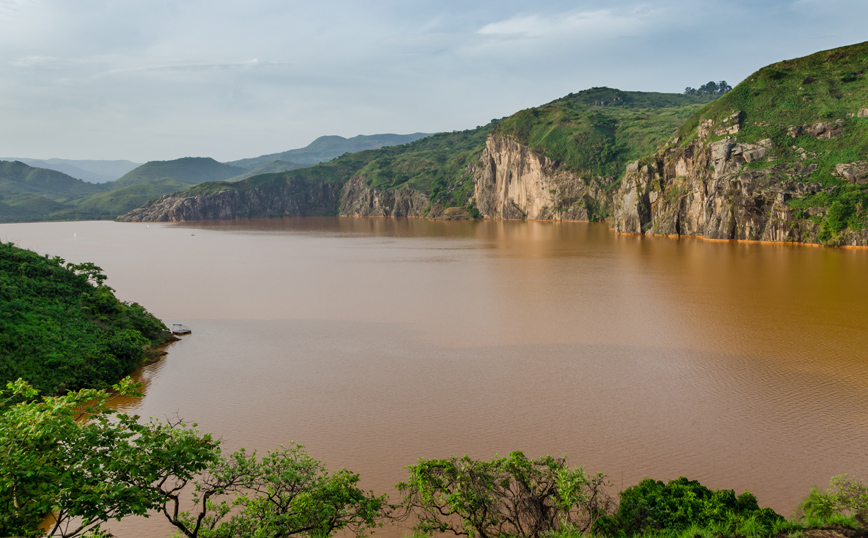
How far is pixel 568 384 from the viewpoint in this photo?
23688 millimetres

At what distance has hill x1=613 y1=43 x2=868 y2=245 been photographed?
69250 millimetres

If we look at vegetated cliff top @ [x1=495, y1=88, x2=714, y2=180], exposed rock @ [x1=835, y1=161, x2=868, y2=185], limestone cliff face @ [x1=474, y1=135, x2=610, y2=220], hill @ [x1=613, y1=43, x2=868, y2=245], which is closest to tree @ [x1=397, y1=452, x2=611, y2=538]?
hill @ [x1=613, y1=43, x2=868, y2=245]

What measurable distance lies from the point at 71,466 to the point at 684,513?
12559 mm

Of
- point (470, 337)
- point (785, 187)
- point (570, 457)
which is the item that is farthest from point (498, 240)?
point (570, 457)

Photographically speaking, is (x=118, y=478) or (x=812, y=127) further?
(x=812, y=127)

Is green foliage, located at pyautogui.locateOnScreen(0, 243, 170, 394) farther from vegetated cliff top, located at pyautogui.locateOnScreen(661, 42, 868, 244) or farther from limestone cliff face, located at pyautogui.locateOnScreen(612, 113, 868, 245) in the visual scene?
vegetated cliff top, located at pyautogui.locateOnScreen(661, 42, 868, 244)

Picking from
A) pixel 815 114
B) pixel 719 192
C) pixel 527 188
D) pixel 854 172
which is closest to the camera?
pixel 854 172

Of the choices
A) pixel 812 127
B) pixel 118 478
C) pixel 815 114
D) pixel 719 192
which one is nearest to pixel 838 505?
pixel 118 478

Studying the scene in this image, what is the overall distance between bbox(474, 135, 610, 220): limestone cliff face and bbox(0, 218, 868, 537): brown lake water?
256ft

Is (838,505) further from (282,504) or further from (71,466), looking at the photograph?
(71,466)

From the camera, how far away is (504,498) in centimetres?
1283

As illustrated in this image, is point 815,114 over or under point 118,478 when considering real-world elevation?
over

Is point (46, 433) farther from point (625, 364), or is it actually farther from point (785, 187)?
point (785, 187)

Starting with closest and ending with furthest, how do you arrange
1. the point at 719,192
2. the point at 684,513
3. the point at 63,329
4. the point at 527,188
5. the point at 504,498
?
the point at 684,513
the point at 504,498
the point at 63,329
the point at 719,192
the point at 527,188
